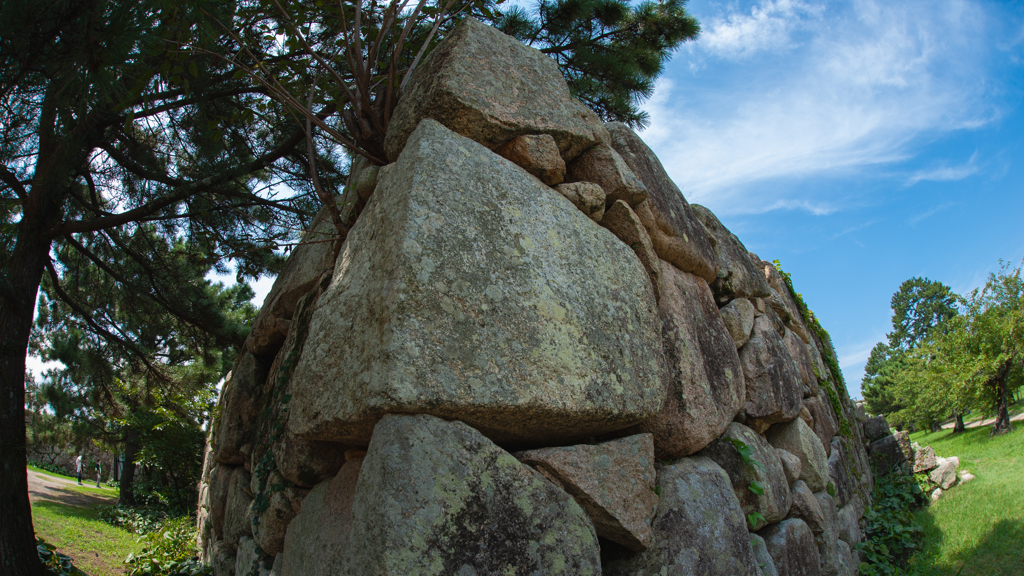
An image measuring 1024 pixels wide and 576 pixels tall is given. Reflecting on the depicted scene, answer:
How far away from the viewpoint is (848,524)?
4.10 m

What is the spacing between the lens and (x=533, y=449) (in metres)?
1.82

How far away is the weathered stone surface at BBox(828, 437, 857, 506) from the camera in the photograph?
13.6ft

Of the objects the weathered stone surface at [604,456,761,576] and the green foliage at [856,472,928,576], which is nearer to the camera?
the weathered stone surface at [604,456,761,576]

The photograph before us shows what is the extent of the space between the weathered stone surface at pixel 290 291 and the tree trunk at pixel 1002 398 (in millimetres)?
17014

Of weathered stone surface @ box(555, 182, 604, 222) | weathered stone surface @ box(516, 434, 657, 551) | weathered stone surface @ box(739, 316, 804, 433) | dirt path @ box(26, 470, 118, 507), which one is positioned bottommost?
dirt path @ box(26, 470, 118, 507)

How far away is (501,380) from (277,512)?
1.16 meters

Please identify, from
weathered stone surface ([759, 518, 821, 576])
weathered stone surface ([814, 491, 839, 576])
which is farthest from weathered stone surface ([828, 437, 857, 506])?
weathered stone surface ([759, 518, 821, 576])

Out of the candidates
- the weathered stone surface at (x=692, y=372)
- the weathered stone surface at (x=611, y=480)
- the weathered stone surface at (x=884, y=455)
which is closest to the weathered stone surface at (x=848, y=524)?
the weathered stone surface at (x=692, y=372)

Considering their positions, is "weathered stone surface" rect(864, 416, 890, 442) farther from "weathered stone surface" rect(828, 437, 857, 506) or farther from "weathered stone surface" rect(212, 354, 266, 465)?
"weathered stone surface" rect(212, 354, 266, 465)

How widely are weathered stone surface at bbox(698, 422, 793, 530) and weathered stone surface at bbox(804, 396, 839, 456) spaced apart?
1496 millimetres

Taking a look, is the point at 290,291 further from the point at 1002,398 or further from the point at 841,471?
the point at 1002,398

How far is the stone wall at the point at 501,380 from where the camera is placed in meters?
1.54

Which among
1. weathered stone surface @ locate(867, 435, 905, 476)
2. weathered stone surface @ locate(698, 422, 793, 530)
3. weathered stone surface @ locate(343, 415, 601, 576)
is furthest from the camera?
weathered stone surface @ locate(867, 435, 905, 476)

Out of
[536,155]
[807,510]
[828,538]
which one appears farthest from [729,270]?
[536,155]
